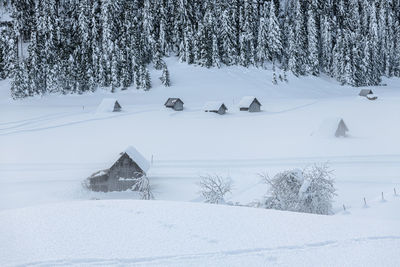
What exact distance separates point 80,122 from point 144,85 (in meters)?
23.3

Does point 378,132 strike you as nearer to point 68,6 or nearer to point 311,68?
point 311,68

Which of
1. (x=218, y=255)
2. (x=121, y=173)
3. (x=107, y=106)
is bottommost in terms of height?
(x=121, y=173)

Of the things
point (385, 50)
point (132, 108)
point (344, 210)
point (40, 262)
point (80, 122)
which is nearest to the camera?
point (40, 262)

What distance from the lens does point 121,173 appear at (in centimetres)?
2655

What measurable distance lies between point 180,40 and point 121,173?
66.9m

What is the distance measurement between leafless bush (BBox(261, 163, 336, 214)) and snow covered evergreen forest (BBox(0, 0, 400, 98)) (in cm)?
5606

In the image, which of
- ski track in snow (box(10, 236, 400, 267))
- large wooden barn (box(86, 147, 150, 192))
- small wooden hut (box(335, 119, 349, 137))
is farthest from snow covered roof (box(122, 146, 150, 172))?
small wooden hut (box(335, 119, 349, 137))

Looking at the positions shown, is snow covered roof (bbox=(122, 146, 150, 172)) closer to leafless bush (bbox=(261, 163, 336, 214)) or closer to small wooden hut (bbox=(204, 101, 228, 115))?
leafless bush (bbox=(261, 163, 336, 214))

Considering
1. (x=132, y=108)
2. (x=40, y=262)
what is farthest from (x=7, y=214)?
(x=132, y=108)

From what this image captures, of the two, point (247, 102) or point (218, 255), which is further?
point (247, 102)

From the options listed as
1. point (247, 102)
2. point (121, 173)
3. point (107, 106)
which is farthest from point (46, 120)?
point (247, 102)

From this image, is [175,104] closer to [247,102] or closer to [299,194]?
[247,102]

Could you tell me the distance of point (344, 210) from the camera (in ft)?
64.6

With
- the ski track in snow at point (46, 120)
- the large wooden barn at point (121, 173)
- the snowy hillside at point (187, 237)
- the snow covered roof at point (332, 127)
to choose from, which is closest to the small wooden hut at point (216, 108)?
the ski track in snow at point (46, 120)
